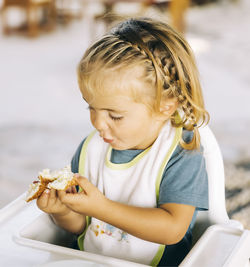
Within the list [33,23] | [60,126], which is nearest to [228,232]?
[60,126]

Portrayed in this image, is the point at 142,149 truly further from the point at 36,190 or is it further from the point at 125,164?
the point at 36,190

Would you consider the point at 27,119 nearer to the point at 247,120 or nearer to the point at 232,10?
the point at 247,120

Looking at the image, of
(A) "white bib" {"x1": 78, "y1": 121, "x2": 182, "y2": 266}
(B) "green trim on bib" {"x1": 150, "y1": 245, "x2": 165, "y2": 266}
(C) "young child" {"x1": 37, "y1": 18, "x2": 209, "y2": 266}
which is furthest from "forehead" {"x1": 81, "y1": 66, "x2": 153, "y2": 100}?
(B) "green trim on bib" {"x1": 150, "y1": 245, "x2": 165, "y2": 266}

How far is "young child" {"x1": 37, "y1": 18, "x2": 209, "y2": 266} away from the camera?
33.8 inches

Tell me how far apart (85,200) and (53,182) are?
0.07 meters

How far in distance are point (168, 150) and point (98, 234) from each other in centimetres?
24

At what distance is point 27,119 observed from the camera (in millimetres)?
3172

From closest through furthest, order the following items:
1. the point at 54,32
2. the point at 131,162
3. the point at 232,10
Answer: the point at 131,162 → the point at 54,32 → the point at 232,10

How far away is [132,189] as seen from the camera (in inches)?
38.6

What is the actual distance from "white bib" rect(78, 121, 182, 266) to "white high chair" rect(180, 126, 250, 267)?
92 millimetres

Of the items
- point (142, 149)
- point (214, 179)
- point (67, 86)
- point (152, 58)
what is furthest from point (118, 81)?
point (67, 86)

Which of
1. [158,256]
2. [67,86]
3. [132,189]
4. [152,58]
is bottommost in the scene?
[67,86]

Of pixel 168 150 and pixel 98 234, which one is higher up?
pixel 168 150

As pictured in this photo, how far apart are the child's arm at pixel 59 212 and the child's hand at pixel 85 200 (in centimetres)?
3
